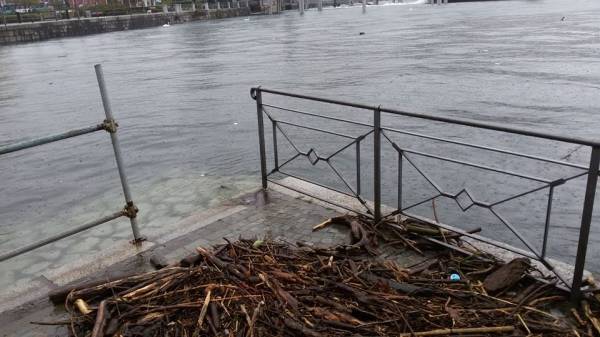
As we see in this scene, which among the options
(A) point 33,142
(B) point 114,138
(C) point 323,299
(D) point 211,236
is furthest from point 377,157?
(A) point 33,142

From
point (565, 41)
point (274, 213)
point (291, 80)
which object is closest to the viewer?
point (274, 213)

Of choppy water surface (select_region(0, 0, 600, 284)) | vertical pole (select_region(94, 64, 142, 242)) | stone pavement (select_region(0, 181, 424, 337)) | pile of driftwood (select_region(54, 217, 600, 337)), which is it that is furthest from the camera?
choppy water surface (select_region(0, 0, 600, 284))

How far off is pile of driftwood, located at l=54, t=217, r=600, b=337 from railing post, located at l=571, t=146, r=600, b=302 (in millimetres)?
150

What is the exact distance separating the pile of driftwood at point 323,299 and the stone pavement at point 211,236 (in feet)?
1.12

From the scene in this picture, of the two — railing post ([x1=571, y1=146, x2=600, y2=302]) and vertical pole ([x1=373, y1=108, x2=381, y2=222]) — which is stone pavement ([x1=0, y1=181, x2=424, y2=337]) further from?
railing post ([x1=571, y1=146, x2=600, y2=302])

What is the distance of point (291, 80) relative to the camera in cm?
2008

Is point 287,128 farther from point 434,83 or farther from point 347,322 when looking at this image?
point 347,322

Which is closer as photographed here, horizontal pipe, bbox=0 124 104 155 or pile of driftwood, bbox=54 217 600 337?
pile of driftwood, bbox=54 217 600 337

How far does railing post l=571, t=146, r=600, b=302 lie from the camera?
135 inches

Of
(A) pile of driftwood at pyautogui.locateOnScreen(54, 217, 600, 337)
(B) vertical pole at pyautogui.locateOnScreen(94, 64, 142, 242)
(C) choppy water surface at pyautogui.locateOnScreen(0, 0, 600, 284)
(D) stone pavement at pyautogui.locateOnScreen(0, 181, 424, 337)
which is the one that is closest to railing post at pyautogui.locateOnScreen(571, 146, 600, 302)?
(A) pile of driftwood at pyautogui.locateOnScreen(54, 217, 600, 337)

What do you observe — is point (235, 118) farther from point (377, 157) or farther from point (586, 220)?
point (586, 220)

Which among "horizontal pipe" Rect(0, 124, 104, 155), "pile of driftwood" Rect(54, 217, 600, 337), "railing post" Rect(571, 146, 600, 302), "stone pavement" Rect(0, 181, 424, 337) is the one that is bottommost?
"stone pavement" Rect(0, 181, 424, 337)

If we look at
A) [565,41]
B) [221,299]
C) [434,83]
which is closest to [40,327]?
[221,299]

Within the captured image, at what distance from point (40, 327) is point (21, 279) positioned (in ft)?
5.35
